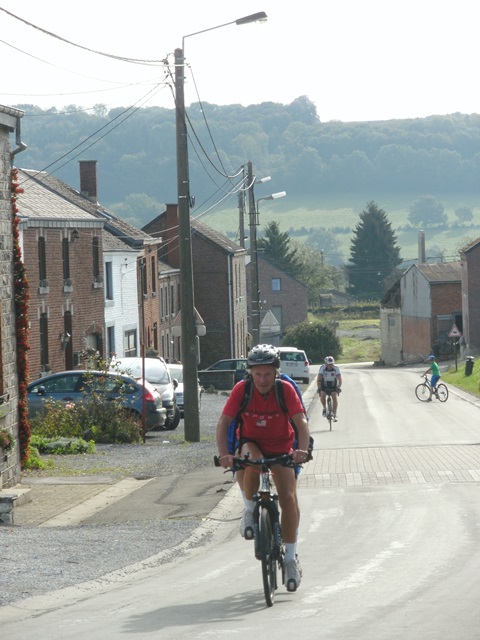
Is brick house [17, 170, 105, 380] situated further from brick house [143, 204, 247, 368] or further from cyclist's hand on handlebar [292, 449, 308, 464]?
brick house [143, 204, 247, 368]

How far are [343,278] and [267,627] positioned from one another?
151 metres

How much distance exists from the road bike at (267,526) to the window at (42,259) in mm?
→ 29143

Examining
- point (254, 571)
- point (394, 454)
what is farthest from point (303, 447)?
point (394, 454)

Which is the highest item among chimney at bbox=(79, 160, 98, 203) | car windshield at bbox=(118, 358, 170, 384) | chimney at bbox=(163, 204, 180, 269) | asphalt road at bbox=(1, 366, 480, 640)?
chimney at bbox=(79, 160, 98, 203)

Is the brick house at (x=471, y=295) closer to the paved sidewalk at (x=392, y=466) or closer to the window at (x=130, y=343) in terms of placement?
the window at (x=130, y=343)

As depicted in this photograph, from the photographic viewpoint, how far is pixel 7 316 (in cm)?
1602

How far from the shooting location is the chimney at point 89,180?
51.4 meters

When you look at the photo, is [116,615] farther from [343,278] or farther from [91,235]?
[343,278]

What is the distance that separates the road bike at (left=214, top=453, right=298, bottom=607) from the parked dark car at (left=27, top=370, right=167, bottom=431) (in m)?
14.8

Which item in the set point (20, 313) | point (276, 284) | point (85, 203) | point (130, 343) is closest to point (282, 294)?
point (276, 284)

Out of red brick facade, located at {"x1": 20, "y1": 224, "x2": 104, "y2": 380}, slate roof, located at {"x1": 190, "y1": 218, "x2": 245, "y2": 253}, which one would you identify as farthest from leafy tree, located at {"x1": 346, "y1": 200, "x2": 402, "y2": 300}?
red brick facade, located at {"x1": 20, "y1": 224, "x2": 104, "y2": 380}

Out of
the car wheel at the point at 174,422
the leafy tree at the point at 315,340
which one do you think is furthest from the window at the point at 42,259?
the leafy tree at the point at 315,340

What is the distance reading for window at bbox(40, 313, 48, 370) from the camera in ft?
121

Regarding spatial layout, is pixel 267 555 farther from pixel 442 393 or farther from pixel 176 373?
pixel 442 393
